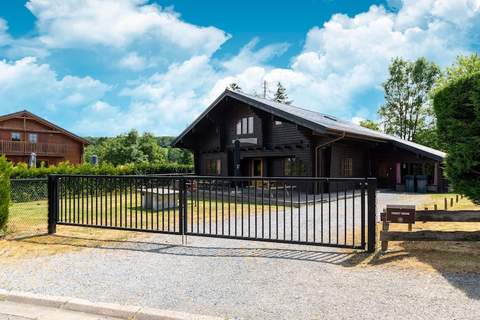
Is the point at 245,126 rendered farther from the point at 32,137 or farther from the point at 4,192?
the point at 32,137

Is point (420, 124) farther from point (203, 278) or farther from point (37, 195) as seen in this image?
point (203, 278)

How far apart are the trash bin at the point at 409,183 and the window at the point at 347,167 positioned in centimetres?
328

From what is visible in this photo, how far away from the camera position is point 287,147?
65.3 ft

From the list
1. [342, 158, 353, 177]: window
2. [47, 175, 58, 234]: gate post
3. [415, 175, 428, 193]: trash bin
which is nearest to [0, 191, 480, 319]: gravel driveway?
[47, 175, 58, 234]: gate post

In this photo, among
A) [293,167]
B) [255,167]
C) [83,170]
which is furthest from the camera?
[255,167]

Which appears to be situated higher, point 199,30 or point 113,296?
point 199,30

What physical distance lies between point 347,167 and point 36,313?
63.6 feet

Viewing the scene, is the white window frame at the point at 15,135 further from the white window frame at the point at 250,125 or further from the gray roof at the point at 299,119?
the white window frame at the point at 250,125

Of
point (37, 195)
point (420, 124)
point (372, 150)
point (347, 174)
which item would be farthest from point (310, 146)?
point (420, 124)

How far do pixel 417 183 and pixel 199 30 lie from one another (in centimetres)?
1486

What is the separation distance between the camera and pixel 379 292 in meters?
4.16

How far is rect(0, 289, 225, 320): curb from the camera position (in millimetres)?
3674

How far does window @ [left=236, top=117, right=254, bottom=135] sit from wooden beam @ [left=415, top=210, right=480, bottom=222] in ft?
51.3

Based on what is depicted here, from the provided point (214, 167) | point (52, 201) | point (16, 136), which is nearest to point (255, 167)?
point (214, 167)
